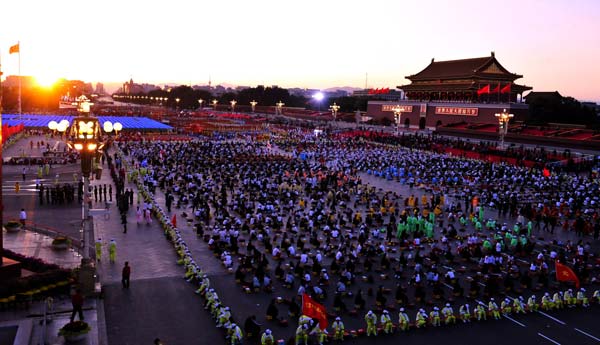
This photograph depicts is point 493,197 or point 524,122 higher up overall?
point 524,122

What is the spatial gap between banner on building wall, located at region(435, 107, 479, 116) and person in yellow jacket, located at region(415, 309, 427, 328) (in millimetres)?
62521

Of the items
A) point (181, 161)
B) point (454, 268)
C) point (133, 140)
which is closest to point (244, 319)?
point (454, 268)

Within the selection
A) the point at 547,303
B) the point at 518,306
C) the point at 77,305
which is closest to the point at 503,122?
the point at 547,303

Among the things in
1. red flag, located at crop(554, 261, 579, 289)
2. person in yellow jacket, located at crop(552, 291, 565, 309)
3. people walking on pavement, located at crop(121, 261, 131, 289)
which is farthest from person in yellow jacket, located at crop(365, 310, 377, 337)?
red flag, located at crop(554, 261, 579, 289)

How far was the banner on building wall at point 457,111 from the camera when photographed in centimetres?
7256

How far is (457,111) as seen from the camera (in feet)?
247

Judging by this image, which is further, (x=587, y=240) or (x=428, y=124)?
(x=428, y=124)

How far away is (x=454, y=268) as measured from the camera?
19719 mm

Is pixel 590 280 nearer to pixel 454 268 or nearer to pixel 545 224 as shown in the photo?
pixel 454 268

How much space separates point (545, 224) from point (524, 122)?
45483mm

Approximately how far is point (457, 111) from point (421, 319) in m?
65.4

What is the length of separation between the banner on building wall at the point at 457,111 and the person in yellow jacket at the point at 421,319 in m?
62.5

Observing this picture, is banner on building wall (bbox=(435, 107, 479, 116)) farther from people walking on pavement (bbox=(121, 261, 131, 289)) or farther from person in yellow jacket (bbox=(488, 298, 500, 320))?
people walking on pavement (bbox=(121, 261, 131, 289))

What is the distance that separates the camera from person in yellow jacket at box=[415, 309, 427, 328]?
14.4m
